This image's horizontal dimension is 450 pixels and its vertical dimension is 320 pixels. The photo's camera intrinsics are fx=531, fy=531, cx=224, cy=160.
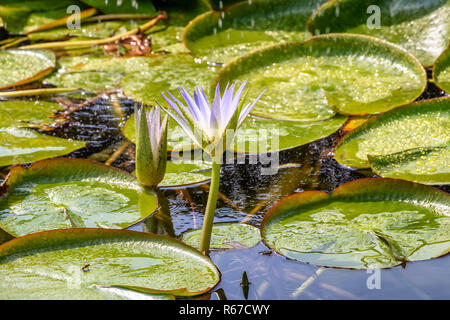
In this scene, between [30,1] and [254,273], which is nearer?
[254,273]

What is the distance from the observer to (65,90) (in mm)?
2963

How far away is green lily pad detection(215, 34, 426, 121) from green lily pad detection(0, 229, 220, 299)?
3.63ft

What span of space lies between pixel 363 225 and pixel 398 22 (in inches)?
72.7

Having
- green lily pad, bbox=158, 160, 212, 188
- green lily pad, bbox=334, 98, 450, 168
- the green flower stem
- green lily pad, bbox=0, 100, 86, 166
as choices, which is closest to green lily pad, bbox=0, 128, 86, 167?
green lily pad, bbox=0, 100, 86, 166

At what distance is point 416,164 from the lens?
1985 mm

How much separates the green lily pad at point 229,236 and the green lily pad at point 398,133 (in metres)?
0.60

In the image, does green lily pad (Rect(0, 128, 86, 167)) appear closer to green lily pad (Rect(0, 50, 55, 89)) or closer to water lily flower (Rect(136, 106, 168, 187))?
water lily flower (Rect(136, 106, 168, 187))

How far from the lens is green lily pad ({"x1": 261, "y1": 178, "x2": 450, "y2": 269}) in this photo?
1503 mm

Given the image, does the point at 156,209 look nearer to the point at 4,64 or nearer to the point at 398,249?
the point at 398,249

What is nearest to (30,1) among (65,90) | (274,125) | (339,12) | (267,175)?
(65,90)

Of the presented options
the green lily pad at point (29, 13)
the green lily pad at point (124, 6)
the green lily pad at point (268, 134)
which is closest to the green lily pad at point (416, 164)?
the green lily pad at point (268, 134)
